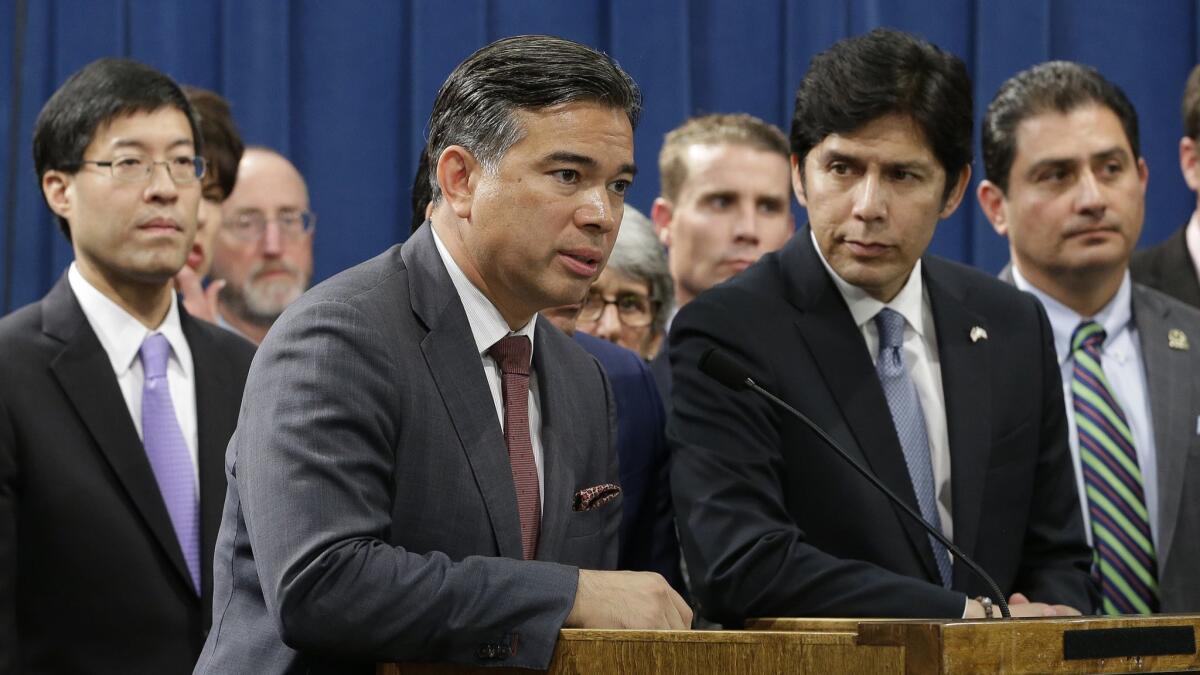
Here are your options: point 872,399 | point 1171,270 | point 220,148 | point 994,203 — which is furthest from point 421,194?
point 1171,270

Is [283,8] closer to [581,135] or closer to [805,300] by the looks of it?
[805,300]

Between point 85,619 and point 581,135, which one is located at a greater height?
point 581,135

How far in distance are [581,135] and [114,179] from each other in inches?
53.6

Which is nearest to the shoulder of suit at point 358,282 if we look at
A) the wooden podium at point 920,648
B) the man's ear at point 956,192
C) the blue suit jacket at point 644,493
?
the wooden podium at point 920,648

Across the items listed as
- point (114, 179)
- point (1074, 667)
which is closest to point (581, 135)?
point (1074, 667)

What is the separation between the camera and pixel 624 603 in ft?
5.91

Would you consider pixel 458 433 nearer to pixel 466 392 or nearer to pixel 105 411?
pixel 466 392

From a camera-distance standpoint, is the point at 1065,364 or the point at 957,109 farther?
the point at 1065,364

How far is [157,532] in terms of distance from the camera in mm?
2721

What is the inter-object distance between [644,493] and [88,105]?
1.34 m

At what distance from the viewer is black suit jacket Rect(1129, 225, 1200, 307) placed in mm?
3656

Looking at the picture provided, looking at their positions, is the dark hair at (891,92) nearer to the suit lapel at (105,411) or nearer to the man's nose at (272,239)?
the suit lapel at (105,411)

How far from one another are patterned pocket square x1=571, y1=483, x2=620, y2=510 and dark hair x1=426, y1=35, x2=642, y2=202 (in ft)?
1.44

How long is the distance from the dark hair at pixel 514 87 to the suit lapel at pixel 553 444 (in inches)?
12.0
